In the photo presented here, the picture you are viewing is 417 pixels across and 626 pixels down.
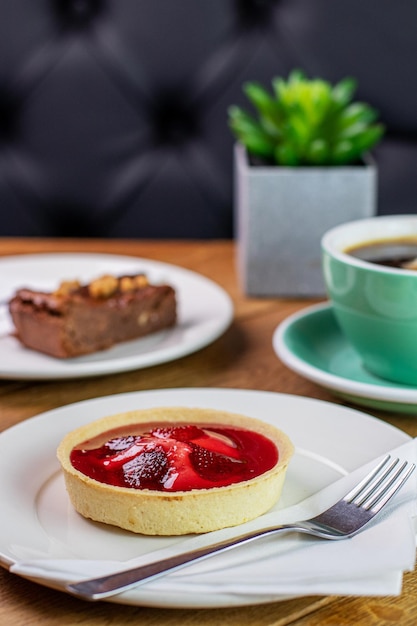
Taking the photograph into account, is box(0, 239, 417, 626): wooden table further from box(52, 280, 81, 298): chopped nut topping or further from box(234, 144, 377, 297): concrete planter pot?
box(52, 280, 81, 298): chopped nut topping

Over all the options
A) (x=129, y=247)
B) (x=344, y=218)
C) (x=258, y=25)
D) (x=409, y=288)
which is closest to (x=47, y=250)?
(x=129, y=247)

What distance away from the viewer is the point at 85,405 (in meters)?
0.83

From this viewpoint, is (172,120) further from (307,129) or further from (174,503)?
(174,503)

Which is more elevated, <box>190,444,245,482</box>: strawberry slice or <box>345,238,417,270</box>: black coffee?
<box>345,238,417,270</box>: black coffee

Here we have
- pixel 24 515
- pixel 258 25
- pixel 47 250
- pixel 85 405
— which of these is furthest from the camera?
pixel 258 25

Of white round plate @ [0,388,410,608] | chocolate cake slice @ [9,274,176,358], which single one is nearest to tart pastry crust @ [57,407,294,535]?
white round plate @ [0,388,410,608]

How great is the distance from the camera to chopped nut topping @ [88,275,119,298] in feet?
3.65

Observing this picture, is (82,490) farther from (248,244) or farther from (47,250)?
(47,250)

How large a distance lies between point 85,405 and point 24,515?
183 millimetres

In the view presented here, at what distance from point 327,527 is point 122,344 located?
53 centimetres

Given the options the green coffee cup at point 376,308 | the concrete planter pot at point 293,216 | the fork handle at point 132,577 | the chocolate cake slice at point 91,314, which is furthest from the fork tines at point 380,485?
the concrete planter pot at point 293,216

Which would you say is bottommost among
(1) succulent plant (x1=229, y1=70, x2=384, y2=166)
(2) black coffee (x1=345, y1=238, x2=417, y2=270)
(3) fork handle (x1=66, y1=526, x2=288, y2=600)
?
(3) fork handle (x1=66, y1=526, x2=288, y2=600)

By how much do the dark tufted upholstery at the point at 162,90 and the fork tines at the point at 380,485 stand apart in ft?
3.89

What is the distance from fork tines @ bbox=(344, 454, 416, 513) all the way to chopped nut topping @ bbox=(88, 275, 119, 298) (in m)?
0.50
